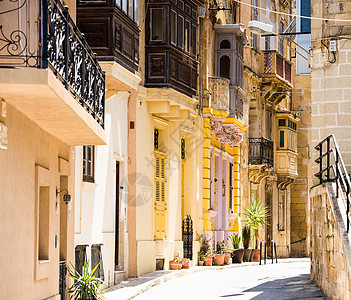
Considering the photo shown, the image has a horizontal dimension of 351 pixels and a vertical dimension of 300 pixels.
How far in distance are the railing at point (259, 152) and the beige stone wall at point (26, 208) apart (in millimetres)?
25158

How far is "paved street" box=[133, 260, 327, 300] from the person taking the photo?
18.3 m

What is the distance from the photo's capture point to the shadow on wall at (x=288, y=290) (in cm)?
1783

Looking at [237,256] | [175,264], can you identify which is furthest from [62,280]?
[237,256]

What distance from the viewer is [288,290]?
1942 centimetres

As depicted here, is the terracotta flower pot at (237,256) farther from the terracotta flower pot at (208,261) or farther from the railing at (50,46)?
the railing at (50,46)

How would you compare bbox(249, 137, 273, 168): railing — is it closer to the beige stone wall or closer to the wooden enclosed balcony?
the beige stone wall

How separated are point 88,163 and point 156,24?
7.58 m

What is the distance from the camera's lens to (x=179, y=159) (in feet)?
93.2

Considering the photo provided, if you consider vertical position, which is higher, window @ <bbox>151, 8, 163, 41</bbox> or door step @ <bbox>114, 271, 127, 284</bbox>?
window @ <bbox>151, 8, 163, 41</bbox>

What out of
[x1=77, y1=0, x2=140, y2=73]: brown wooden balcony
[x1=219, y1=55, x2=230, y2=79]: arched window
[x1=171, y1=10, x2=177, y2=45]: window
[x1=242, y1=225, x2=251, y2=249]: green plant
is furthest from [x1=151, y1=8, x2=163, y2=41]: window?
[x1=242, y1=225, x2=251, y2=249]: green plant

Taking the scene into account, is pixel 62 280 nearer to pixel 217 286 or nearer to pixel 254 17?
pixel 217 286

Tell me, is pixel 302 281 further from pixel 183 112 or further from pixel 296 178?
pixel 296 178

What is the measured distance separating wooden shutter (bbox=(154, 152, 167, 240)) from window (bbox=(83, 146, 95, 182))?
700 centimetres

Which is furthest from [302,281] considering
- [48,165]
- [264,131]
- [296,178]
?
[296,178]
